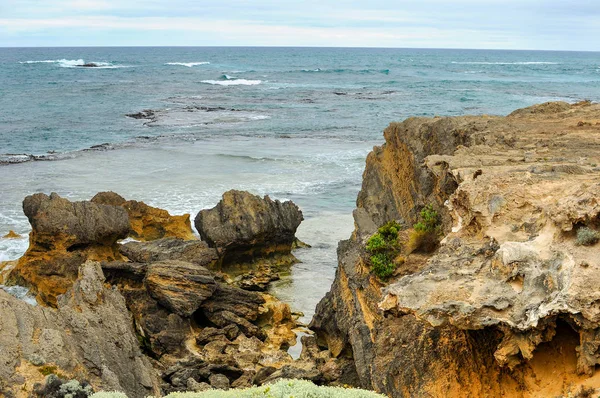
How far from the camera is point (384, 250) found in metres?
15.5

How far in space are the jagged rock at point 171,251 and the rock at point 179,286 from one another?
2307 mm

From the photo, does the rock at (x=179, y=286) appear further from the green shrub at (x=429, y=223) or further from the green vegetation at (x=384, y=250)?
the green shrub at (x=429, y=223)

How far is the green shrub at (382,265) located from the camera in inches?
593

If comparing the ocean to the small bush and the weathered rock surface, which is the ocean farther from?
the small bush

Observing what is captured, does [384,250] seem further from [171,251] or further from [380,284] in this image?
[171,251]

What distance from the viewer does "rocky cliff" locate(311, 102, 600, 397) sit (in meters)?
9.85

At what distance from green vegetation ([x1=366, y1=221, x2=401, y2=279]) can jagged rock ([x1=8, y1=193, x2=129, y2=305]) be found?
1067 cm

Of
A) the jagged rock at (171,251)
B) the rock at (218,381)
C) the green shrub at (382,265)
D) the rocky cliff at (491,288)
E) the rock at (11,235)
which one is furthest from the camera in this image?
the rock at (11,235)

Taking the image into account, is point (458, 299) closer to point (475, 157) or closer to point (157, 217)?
point (475, 157)

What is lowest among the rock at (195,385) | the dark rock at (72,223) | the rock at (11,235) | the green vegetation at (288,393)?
the rock at (195,385)

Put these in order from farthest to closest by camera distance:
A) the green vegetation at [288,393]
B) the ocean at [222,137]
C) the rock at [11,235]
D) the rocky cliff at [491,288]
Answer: the ocean at [222,137], the rock at [11,235], the rocky cliff at [491,288], the green vegetation at [288,393]

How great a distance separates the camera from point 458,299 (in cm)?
1036

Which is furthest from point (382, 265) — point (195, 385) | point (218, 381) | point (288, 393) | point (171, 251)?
point (171, 251)

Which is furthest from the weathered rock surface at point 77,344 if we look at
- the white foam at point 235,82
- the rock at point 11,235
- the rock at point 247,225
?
the white foam at point 235,82
